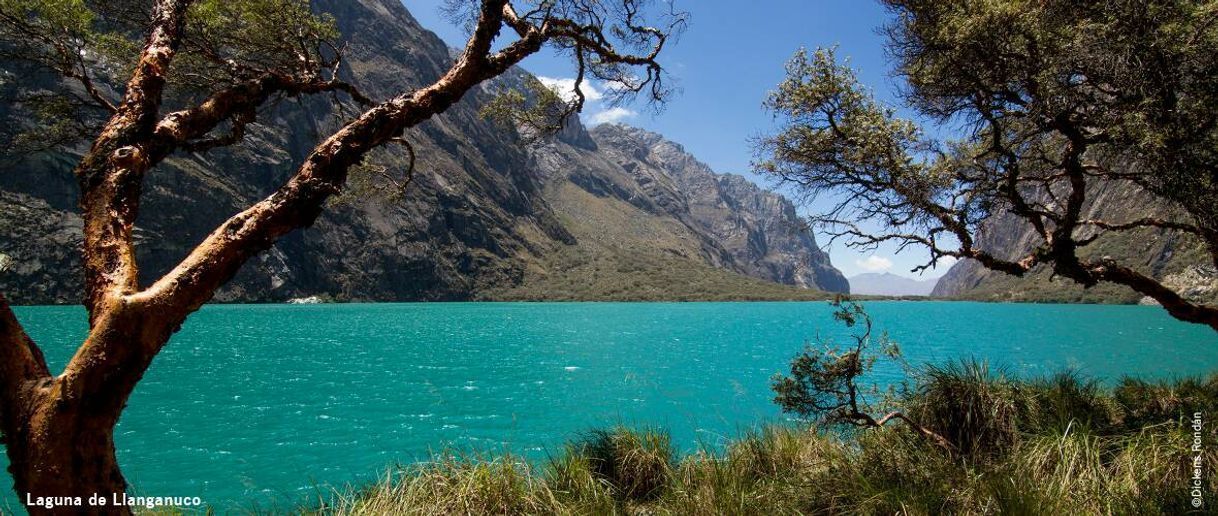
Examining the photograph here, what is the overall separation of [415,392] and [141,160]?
2833 cm

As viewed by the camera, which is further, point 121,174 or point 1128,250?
point 1128,250

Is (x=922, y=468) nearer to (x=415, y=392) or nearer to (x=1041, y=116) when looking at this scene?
(x=1041, y=116)

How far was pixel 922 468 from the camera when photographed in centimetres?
639

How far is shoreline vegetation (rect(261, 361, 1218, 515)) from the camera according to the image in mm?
5418

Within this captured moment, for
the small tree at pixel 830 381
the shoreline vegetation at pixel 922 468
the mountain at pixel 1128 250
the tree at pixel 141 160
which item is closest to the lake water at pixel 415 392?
the shoreline vegetation at pixel 922 468

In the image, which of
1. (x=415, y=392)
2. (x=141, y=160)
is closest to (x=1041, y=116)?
(x=141, y=160)

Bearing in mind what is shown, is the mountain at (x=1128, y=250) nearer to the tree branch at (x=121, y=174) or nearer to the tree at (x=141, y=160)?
the tree at (x=141, y=160)

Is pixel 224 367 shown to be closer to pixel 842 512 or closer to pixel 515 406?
pixel 515 406

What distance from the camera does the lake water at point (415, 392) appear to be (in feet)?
57.1

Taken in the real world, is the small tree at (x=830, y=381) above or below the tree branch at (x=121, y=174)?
below

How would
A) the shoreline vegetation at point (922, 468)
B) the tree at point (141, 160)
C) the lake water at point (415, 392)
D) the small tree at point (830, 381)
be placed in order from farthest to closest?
the lake water at point (415, 392) < the small tree at point (830, 381) < the shoreline vegetation at point (922, 468) < the tree at point (141, 160)

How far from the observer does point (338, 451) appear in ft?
61.4

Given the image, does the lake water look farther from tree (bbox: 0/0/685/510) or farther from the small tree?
tree (bbox: 0/0/685/510)

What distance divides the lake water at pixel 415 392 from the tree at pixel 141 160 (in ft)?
21.2
